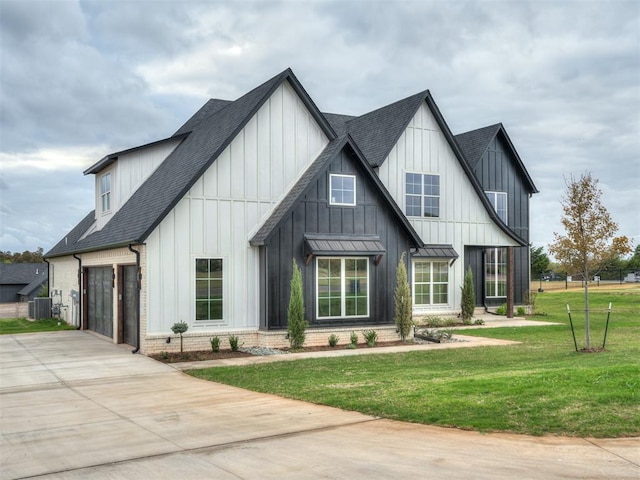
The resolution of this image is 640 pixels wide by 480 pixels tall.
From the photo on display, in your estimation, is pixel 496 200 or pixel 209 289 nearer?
pixel 209 289

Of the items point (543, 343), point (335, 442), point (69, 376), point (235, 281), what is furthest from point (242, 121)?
point (335, 442)

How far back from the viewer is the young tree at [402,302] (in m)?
20.5

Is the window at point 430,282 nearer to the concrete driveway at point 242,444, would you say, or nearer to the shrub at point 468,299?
the shrub at point 468,299

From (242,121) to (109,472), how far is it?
13.5 metres

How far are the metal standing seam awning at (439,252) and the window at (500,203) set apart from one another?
5.48 m

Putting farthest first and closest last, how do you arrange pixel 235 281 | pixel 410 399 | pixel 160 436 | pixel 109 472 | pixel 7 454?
pixel 235 281 < pixel 410 399 < pixel 160 436 < pixel 7 454 < pixel 109 472

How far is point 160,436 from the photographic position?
8945mm

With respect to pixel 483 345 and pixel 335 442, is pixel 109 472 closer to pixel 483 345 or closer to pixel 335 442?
pixel 335 442

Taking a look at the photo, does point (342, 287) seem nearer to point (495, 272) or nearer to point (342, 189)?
point (342, 189)

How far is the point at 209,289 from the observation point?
18.8 m

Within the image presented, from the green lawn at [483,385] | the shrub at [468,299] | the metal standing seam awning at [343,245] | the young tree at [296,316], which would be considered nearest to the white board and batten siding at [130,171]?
the metal standing seam awning at [343,245]

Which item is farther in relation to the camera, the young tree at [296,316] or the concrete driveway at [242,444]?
the young tree at [296,316]

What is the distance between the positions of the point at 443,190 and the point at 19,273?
48.6 metres

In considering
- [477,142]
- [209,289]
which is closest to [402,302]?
[209,289]
